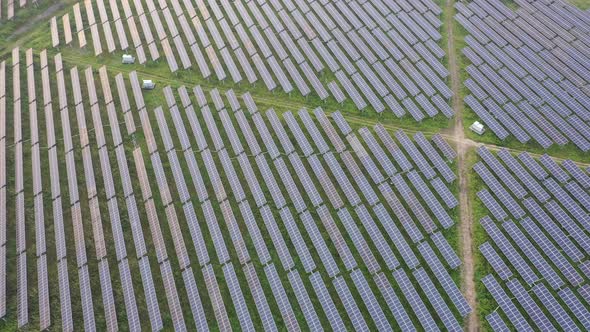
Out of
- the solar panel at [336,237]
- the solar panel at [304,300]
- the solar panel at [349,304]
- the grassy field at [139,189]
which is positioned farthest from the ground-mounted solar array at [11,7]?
the solar panel at [349,304]

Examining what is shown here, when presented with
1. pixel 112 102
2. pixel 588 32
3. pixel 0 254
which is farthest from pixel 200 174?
pixel 588 32

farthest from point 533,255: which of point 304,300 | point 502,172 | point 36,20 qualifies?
point 36,20

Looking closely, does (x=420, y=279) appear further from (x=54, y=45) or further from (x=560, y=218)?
(x=54, y=45)

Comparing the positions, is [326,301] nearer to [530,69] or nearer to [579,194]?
[579,194]

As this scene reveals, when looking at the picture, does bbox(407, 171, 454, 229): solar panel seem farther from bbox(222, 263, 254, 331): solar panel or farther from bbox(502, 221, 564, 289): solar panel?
bbox(222, 263, 254, 331): solar panel

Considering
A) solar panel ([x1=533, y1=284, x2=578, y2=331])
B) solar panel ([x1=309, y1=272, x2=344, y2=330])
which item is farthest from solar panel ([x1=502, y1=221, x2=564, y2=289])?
solar panel ([x1=309, y1=272, x2=344, y2=330])
